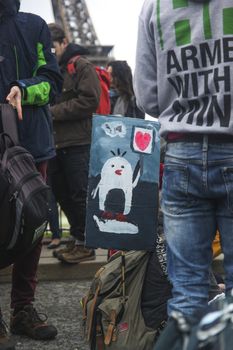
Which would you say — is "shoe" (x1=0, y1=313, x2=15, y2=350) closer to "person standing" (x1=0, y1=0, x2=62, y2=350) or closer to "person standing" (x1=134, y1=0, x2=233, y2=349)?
"person standing" (x1=0, y1=0, x2=62, y2=350)

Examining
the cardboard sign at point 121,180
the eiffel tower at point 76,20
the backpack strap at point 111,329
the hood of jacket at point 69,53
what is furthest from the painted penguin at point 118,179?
the eiffel tower at point 76,20

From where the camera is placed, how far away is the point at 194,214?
209 cm

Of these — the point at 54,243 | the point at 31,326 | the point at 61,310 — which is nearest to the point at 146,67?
the point at 31,326

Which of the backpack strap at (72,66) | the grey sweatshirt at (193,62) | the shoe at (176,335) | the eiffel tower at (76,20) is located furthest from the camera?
the eiffel tower at (76,20)

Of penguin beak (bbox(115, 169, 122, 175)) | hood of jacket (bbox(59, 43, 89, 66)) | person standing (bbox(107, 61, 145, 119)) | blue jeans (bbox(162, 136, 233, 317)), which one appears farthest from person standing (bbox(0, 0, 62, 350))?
person standing (bbox(107, 61, 145, 119))

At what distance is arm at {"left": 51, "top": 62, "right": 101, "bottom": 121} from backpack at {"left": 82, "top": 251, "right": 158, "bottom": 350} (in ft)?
6.36

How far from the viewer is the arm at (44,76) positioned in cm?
305

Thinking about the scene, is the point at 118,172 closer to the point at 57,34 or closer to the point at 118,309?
the point at 118,309

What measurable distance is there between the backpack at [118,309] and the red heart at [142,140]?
22.0 inches

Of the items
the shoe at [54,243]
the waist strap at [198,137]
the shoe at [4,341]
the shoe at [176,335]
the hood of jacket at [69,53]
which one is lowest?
the shoe at [54,243]

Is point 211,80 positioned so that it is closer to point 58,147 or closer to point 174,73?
point 174,73

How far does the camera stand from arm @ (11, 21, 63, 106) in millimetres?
3045

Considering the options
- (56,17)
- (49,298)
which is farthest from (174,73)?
(56,17)

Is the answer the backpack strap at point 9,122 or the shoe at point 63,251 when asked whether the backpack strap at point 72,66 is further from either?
the backpack strap at point 9,122
